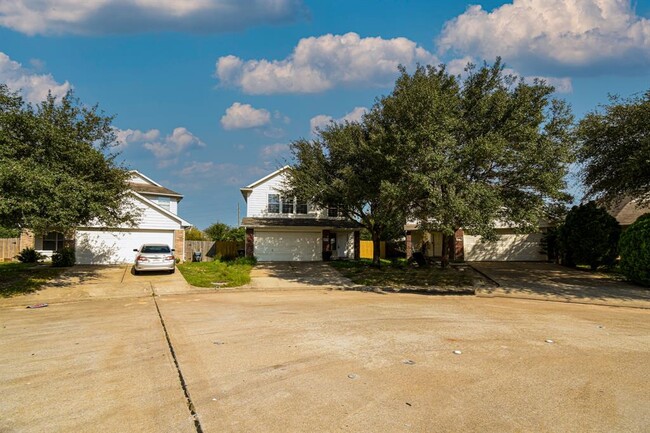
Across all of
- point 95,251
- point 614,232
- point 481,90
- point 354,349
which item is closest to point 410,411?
point 354,349

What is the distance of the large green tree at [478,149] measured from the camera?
14.7 metres

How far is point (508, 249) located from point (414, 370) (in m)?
27.3

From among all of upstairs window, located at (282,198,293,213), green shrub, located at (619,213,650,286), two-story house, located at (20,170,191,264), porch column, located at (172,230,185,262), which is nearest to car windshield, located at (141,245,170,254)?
two-story house, located at (20,170,191,264)

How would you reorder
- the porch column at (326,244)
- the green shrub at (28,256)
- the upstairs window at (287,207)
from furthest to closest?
the upstairs window at (287,207)
the porch column at (326,244)
the green shrub at (28,256)

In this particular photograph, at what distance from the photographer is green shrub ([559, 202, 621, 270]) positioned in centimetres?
2119

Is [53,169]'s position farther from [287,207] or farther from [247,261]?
[287,207]

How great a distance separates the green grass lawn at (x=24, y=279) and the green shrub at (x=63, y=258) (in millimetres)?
946

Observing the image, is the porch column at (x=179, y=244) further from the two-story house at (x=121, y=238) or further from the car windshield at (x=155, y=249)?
the car windshield at (x=155, y=249)

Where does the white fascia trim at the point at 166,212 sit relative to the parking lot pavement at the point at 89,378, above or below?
above

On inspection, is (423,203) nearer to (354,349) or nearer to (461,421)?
(354,349)

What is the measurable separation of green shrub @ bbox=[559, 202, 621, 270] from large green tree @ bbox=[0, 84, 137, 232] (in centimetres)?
2263

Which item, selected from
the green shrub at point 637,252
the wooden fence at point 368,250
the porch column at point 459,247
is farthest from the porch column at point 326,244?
the green shrub at point 637,252

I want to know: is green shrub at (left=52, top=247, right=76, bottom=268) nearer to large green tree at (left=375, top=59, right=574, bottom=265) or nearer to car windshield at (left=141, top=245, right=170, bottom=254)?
car windshield at (left=141, top=245, right=170, bottom=254)

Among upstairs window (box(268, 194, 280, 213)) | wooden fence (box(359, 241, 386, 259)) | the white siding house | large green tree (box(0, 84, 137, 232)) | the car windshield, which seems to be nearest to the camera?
large green tree (box(0, 84, 137, 232))
